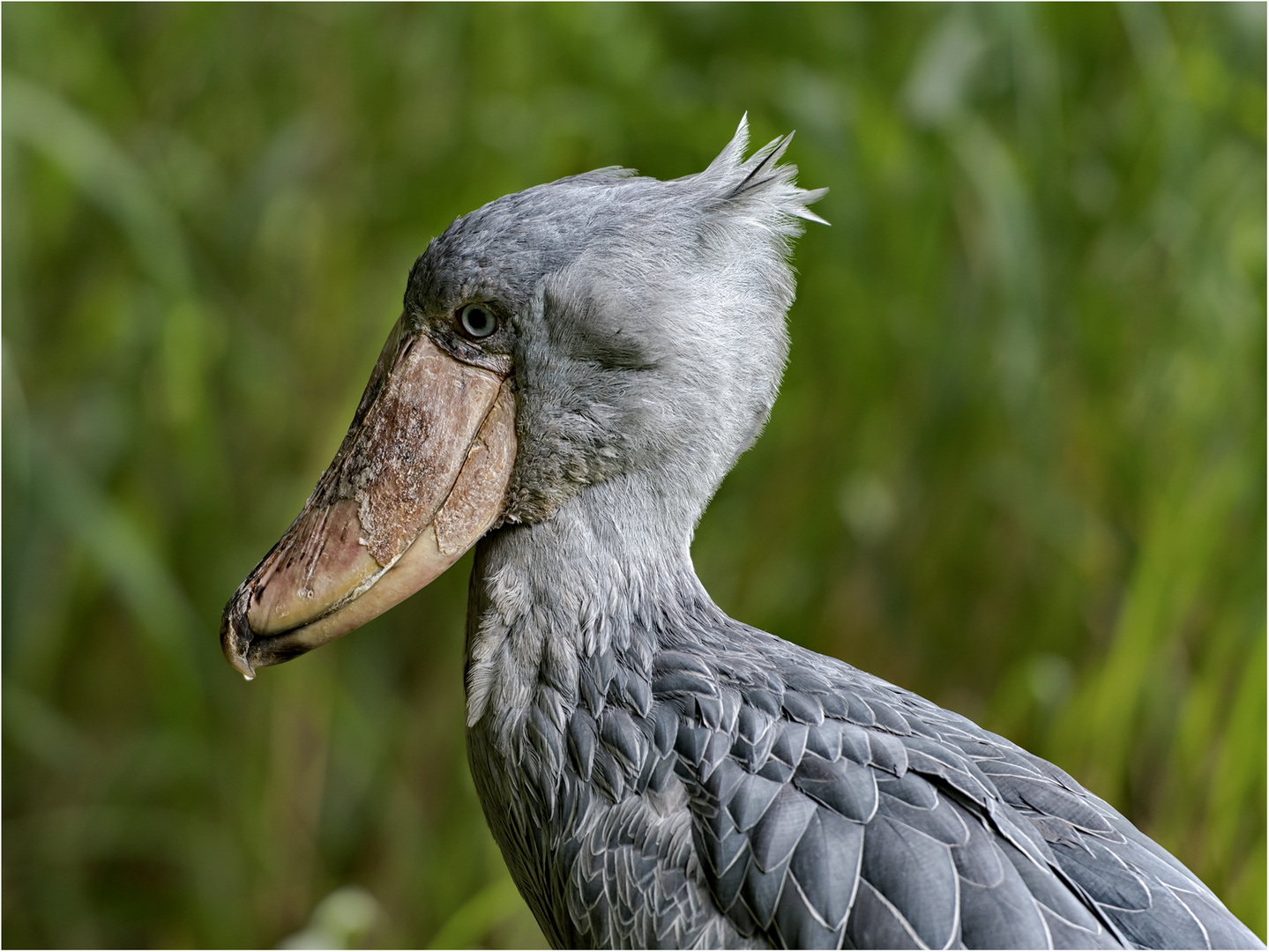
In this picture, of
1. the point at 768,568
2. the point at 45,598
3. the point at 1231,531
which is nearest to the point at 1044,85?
the point at 1231,531

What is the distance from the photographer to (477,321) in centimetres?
90

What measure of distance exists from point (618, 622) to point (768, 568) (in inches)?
33.1

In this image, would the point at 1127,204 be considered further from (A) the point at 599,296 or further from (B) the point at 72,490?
(B) the point at 72,490

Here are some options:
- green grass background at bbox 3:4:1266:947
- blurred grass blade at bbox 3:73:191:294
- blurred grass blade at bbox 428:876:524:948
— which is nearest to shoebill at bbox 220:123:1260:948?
blurred grass blade at bbox 428:876:524:948

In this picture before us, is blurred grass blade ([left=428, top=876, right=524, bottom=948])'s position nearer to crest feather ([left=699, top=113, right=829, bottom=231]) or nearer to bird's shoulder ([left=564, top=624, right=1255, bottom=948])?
bird's shoulder ([left=564, top=624, right=1255, bottom=948])

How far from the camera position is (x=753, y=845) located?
77cm

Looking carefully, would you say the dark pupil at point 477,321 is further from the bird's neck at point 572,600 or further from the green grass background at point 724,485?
the green grass background at point 724,485

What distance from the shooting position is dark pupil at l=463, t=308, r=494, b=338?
0.89 m

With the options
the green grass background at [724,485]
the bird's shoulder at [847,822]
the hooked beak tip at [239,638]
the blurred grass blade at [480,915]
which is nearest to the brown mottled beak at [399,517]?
the hooked beak tip at [239,638]

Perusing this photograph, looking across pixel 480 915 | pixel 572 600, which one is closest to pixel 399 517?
pixel 572 600

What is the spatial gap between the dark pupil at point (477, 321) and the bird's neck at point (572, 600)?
0.48 feet

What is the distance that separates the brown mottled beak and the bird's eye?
0.03 metres

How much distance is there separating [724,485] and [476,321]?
89 cm

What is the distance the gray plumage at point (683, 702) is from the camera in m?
0.76
